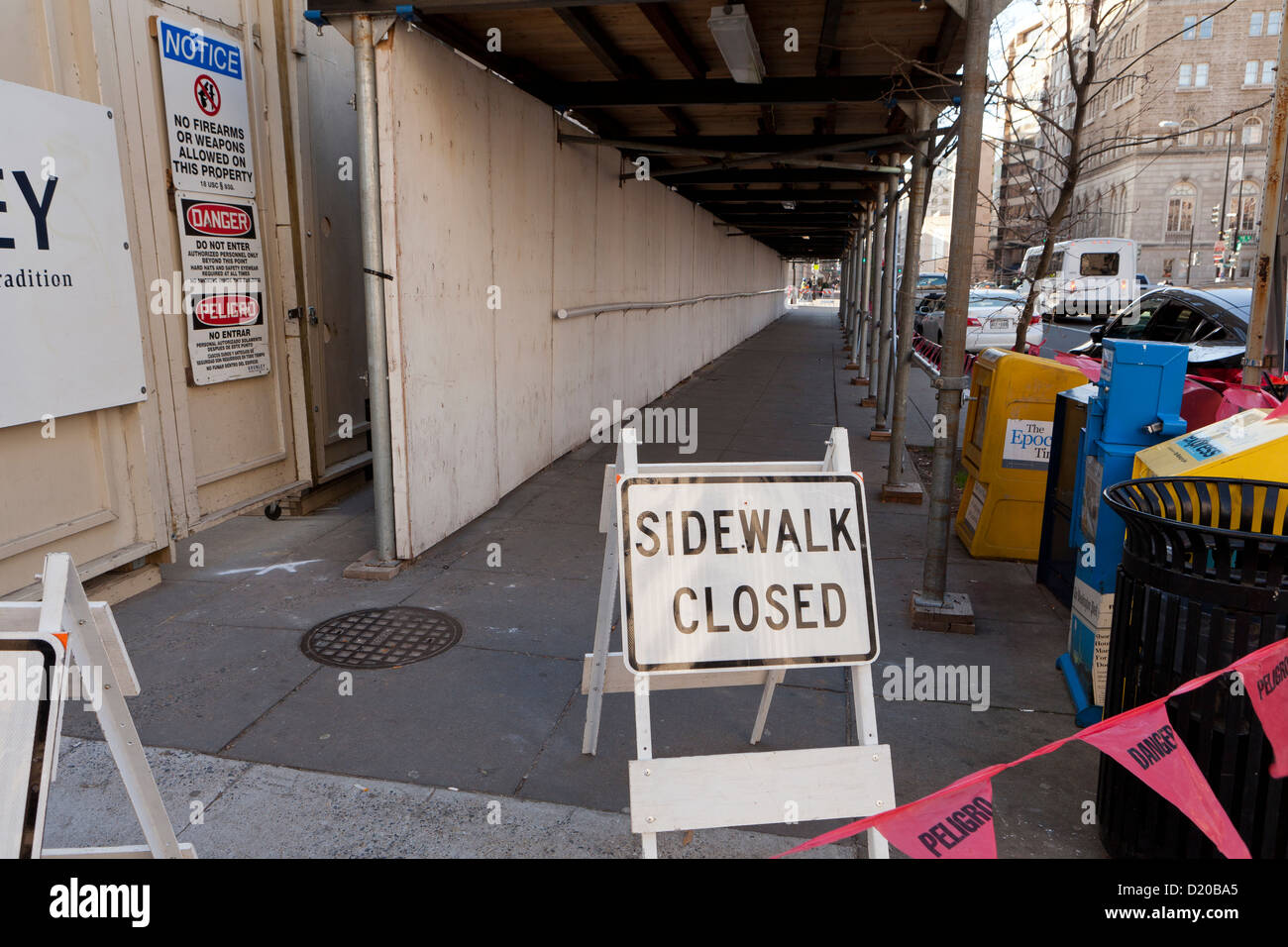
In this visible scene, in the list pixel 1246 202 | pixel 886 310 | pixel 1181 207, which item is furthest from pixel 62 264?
pixel 1246 202

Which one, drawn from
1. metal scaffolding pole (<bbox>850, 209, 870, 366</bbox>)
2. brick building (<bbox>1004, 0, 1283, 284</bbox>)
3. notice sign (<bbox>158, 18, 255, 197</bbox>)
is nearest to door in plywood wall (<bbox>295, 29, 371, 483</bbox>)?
notice sign (<bbox>158, 18, 255, 197</bbox>)

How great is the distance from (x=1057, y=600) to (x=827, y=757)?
3.25 metres

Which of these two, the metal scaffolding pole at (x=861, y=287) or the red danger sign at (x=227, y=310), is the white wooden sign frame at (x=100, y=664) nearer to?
the red danger sign at (x=227, y=310)

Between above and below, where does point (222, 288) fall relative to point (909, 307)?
above

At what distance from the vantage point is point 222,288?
19.1ft

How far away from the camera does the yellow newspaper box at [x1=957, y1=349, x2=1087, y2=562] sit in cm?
560

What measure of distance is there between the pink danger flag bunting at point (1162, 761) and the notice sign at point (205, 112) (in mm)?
5630

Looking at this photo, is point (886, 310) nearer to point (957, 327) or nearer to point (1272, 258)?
point (1272, 258)

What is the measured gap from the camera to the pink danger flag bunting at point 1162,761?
2.31 m

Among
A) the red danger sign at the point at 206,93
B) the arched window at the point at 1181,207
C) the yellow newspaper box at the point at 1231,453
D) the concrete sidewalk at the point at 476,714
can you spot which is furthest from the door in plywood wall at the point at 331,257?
the arched window at the point at 1181,207

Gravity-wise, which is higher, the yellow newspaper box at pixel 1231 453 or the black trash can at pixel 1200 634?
the yellow newspaper box at pixel 1231 453

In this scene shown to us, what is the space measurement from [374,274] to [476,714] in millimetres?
2683

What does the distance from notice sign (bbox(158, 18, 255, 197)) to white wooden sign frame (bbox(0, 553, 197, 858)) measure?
413 cm
